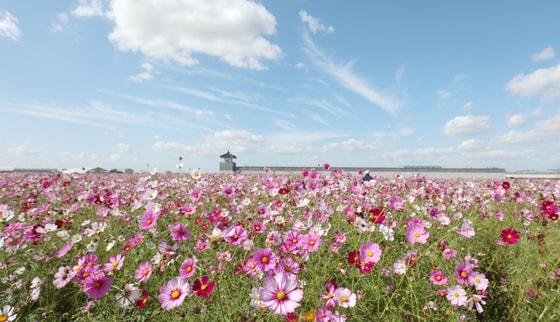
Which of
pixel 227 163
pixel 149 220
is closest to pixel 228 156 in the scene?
pixel 227 163

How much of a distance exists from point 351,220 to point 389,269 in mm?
482

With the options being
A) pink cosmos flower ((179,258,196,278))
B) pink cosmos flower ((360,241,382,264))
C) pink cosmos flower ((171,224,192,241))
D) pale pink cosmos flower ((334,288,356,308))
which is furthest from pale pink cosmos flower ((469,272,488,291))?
pink cosmos flower ((171,224,192,241))

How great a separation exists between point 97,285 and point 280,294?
87 cm

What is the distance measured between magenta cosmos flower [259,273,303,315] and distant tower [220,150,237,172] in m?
23.9

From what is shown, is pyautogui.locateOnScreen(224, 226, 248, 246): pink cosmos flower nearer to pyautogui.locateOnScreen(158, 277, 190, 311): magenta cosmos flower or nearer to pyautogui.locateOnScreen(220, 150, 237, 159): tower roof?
pyautogui.locateOnScreen(158, 277, 190, 311): magenta cosmos flower

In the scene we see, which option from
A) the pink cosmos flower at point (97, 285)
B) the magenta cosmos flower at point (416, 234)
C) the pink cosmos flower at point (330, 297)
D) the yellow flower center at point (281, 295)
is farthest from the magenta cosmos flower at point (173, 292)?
the magenta cosmos flower at point (416, 234)

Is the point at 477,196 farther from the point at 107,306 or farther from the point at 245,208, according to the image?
the point at 107,306

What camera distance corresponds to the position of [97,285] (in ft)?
4.75

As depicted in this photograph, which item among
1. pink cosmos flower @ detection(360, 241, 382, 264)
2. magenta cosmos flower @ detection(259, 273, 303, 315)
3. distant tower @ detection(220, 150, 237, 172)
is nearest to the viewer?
magenta cosmos flower @ detection(259, 273, 303, 315)

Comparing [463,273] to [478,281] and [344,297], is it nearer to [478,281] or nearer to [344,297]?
[478,281]

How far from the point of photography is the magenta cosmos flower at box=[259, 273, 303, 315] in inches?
46.6

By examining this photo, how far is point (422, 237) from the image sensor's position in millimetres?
1778

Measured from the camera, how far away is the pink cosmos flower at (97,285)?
142 centimetres

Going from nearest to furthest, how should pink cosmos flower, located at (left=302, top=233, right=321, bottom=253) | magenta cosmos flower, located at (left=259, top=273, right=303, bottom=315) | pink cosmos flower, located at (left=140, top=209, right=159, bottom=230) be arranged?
magenta cosmos flower, located at (left=259, top=273, right=303, bottom=315), pink cosmos flower, located at (left=302, top=233, right=321, bottom=253), pink cosmos flower, located at (left=140, top=209, right=159, bottom=230)
